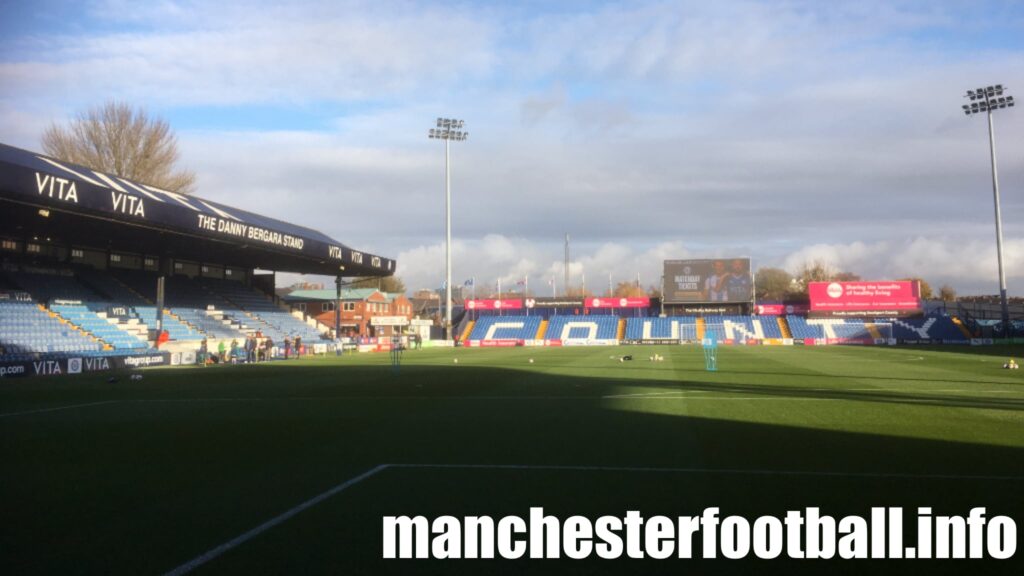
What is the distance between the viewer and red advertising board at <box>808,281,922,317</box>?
218ft

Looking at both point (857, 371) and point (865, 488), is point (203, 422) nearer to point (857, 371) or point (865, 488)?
point (865, 488)

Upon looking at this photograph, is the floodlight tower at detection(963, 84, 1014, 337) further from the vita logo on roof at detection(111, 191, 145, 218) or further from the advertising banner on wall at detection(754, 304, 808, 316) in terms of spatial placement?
the vita logo on roof at detection(111, 191, 145, 218)

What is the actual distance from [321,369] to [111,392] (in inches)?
436

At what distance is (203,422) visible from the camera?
45.3 ft

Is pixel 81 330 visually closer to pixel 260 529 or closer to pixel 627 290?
pixel 260 529

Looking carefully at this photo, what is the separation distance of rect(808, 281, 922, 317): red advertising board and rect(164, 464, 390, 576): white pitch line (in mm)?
67252

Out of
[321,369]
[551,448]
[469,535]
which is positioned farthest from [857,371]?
[469,535]

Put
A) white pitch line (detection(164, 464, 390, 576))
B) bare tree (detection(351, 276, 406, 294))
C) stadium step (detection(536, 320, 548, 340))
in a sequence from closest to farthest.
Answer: white pitch line (detection(164, 464, 390, 576))
stadium step (detection(536, 320, 548, 340))
bare tree (detection(351, 276, 406, 294))

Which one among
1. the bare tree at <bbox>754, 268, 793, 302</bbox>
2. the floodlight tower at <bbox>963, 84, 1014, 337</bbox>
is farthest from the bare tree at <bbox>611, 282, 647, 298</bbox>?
the floodlight tower at <bbox>963, 84, 1014, 337</bbox>

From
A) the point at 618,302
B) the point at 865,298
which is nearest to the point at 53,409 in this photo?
the point at 618,302

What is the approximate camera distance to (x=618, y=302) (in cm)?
7638

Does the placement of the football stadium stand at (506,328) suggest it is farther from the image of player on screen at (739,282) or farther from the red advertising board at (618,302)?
the image of player on screen at (739,282)

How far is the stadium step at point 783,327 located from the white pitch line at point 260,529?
63698 mm

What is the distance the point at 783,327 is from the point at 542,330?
23.9 m
